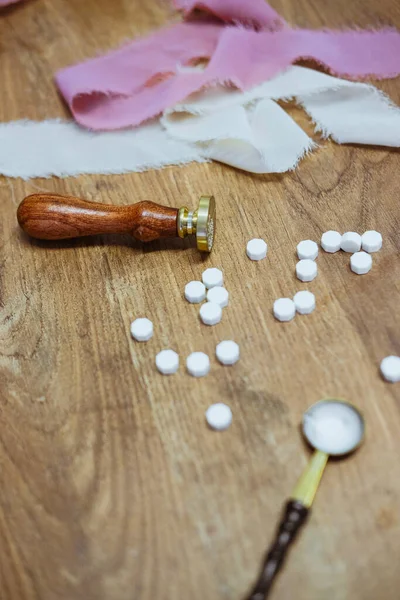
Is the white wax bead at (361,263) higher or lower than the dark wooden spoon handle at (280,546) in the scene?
higher

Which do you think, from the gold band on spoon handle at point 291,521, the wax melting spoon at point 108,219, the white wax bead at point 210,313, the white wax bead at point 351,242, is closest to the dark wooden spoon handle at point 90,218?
the wax melting spoon at point 108,219

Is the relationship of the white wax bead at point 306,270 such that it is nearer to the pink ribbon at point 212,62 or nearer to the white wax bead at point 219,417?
the white wax bead at point 219,417

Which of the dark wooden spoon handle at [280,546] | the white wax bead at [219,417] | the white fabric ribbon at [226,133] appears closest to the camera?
the dark wooden spoon handle at [280,546]

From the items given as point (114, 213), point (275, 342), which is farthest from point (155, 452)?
point (114, 213)

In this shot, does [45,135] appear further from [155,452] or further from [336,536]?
[336,536]

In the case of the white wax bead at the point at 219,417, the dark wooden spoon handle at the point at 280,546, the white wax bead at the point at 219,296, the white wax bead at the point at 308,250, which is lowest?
the dark wooden spoon handle at the point at 280,546

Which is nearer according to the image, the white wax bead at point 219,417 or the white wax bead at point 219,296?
the white wax bead at point 219,417
